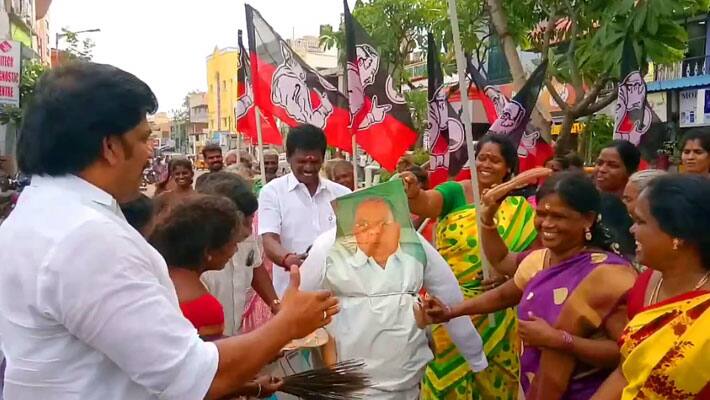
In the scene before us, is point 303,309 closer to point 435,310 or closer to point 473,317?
point 435,310

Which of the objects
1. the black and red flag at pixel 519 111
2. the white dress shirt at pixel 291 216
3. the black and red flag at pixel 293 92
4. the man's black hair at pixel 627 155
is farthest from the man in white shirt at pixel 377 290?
the black and red flag at pixel 293 92

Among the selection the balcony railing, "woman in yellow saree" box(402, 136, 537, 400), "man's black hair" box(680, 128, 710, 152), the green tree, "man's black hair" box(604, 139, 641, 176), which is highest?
the green tree

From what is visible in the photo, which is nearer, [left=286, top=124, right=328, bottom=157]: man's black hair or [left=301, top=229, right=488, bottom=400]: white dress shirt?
[left=301, top=229, right=488, bottom=400]: white dress shirt

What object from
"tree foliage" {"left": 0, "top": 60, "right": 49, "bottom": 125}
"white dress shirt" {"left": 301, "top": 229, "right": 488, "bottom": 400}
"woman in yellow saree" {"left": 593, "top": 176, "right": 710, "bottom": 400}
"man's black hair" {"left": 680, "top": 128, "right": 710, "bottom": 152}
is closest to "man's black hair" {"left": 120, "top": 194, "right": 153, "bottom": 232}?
"white dress shirt" {"left": 301, "top": 229, "right": 488, "bottom": 400}

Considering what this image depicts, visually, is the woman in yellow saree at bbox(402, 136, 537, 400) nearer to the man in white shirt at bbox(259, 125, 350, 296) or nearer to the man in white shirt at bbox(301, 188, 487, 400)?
the man in white shirt at bbox(301, 188, 487, 400)

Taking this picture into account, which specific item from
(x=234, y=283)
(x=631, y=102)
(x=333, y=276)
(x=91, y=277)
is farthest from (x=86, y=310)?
(x=631, y=102)

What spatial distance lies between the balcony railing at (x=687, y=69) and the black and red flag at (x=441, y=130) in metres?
13.3

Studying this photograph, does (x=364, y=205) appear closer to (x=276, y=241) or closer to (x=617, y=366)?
(x=617, y=366)

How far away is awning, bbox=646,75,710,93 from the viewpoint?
1733 cm

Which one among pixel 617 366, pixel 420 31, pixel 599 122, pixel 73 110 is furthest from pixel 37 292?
pixel 420 31

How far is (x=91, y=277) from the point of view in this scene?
4.37ft

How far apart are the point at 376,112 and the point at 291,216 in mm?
1251

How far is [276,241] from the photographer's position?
176 inches

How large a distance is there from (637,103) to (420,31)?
7.92m
